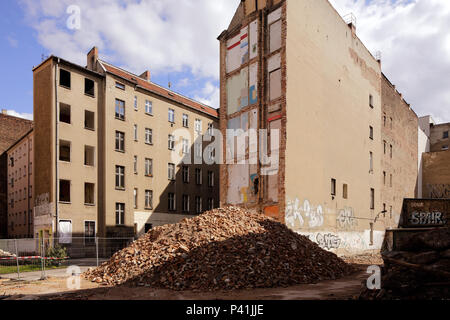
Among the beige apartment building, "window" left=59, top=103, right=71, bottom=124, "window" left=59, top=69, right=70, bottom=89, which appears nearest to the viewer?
the beige apartment building

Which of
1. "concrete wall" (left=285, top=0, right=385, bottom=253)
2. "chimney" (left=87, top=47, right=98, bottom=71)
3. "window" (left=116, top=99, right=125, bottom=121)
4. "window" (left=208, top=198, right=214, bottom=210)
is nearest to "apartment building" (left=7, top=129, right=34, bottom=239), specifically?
"chimney" (left=87, top=47, right=98, bottom=71)

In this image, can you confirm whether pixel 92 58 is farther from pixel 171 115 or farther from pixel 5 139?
pixel 5 139

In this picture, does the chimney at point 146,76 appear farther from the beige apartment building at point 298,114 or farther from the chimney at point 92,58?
the beige apartment building at point 298,114

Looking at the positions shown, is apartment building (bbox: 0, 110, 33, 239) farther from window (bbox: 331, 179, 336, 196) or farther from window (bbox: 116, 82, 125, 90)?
window (bbox: 331, 179, 336, 196)

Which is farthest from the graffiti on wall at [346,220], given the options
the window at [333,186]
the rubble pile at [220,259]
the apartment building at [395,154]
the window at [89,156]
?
the window at [89,156]

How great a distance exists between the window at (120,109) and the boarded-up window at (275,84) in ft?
52.0

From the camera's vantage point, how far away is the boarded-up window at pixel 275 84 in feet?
63.9

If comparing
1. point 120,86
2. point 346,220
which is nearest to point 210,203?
point 120,86

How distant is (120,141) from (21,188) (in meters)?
17.0

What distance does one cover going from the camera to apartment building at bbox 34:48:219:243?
88.6 feet

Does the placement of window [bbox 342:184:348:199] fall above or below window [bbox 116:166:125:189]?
below

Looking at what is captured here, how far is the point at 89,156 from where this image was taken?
29.8 metres

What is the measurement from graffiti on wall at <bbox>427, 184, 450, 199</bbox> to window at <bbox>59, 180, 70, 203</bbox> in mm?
39572
